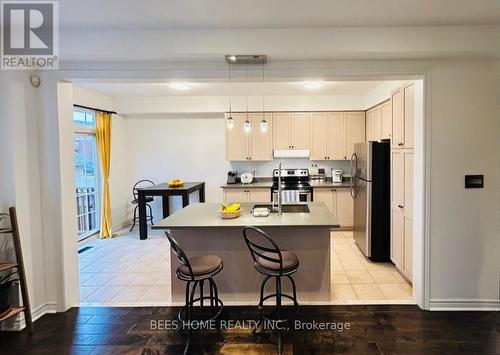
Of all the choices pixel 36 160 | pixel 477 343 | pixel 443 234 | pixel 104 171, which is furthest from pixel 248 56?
pixel 104 171

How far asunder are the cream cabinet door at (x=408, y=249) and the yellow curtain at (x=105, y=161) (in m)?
4.85

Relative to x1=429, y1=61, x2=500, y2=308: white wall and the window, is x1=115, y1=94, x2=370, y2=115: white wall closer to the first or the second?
the window

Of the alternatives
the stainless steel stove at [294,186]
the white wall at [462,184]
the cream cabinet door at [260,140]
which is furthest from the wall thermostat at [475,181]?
the cream cabinet door at [260,140]

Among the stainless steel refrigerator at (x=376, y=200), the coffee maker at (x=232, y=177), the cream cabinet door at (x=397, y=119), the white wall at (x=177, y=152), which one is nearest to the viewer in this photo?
the cream cabinet door at (x=397, y=119)

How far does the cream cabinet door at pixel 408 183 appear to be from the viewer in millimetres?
3287

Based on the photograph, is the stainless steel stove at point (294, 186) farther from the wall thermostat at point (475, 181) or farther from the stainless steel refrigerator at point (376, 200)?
the wall thermostat at point (475, 181)

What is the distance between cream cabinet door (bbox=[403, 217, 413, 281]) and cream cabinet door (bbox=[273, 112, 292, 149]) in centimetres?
291

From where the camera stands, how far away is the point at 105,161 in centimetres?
554

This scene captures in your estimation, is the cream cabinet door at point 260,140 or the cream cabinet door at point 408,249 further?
the cream cabinet door at point 260,140

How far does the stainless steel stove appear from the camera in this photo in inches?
217

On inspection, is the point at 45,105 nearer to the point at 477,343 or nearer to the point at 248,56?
the point at 248,56

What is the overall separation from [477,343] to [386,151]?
2.35 meters

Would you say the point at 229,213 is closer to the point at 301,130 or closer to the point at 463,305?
the point at 463,305

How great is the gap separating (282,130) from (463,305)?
3958 millimetres
